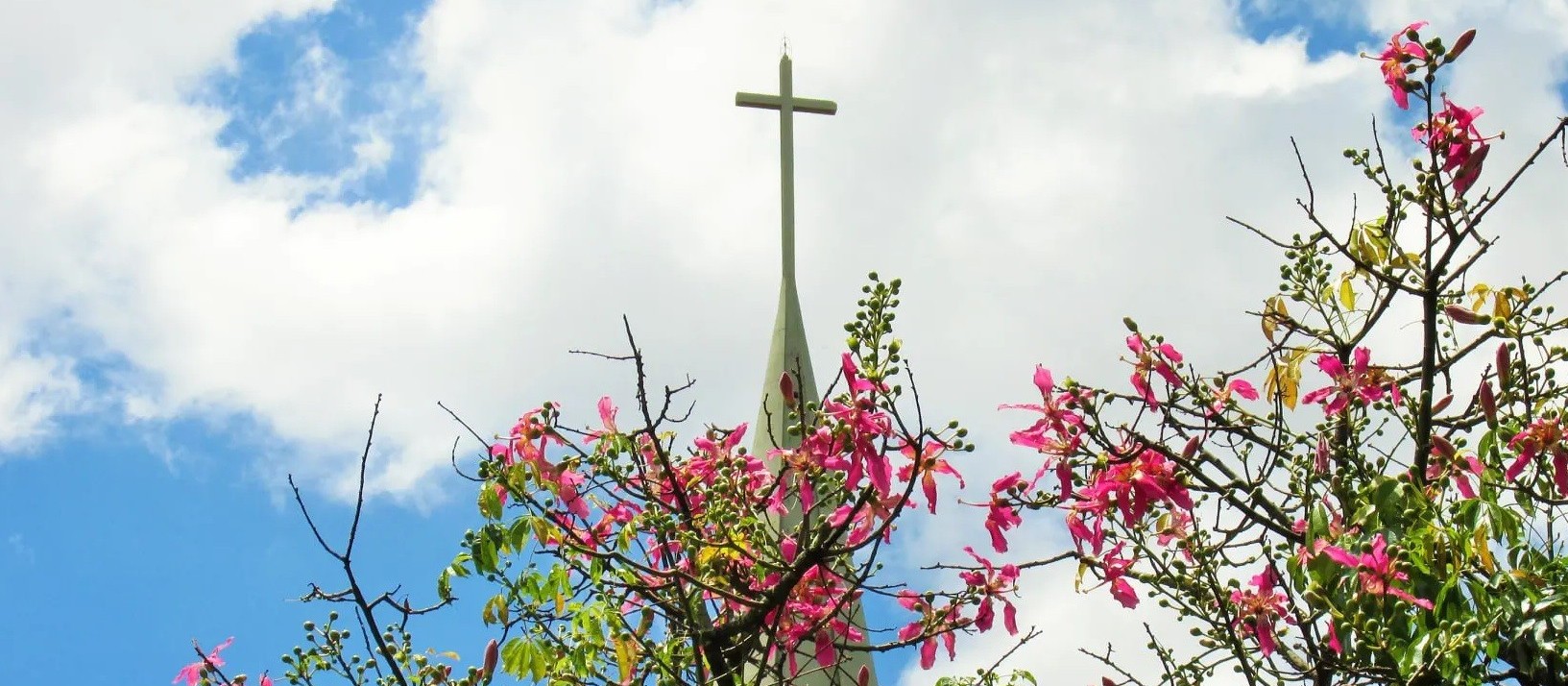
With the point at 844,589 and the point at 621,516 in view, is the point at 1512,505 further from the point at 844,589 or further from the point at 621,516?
the point at 621,516

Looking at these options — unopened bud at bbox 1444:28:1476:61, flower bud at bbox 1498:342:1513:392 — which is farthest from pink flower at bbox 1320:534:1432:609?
unopened bud at bbox 1444:28:1476:61

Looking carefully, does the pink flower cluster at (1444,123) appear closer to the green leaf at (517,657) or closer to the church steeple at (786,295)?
the green leaf at (517,657)

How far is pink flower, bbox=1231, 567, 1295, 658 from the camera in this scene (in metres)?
4.02

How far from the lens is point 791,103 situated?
31.8 feet

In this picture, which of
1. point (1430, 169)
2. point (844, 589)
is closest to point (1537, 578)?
point (1430, 169)

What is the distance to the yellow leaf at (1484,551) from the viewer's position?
3250mm

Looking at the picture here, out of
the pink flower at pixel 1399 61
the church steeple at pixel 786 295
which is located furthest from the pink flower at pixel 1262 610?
the church steeple at pixel 786 295

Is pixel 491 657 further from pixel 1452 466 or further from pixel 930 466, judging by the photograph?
pixel 1452 466

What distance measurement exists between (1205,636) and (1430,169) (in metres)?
1.33

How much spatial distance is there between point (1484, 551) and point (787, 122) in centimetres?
675

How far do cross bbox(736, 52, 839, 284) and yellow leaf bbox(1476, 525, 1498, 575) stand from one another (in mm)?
6047

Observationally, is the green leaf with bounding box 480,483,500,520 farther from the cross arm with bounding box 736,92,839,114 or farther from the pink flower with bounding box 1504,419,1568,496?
the cross arm with bounding box 736,92,839,114

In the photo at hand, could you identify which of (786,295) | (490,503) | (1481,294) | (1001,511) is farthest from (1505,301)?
(786,295)

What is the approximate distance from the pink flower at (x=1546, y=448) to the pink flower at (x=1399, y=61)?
34.6 inches
